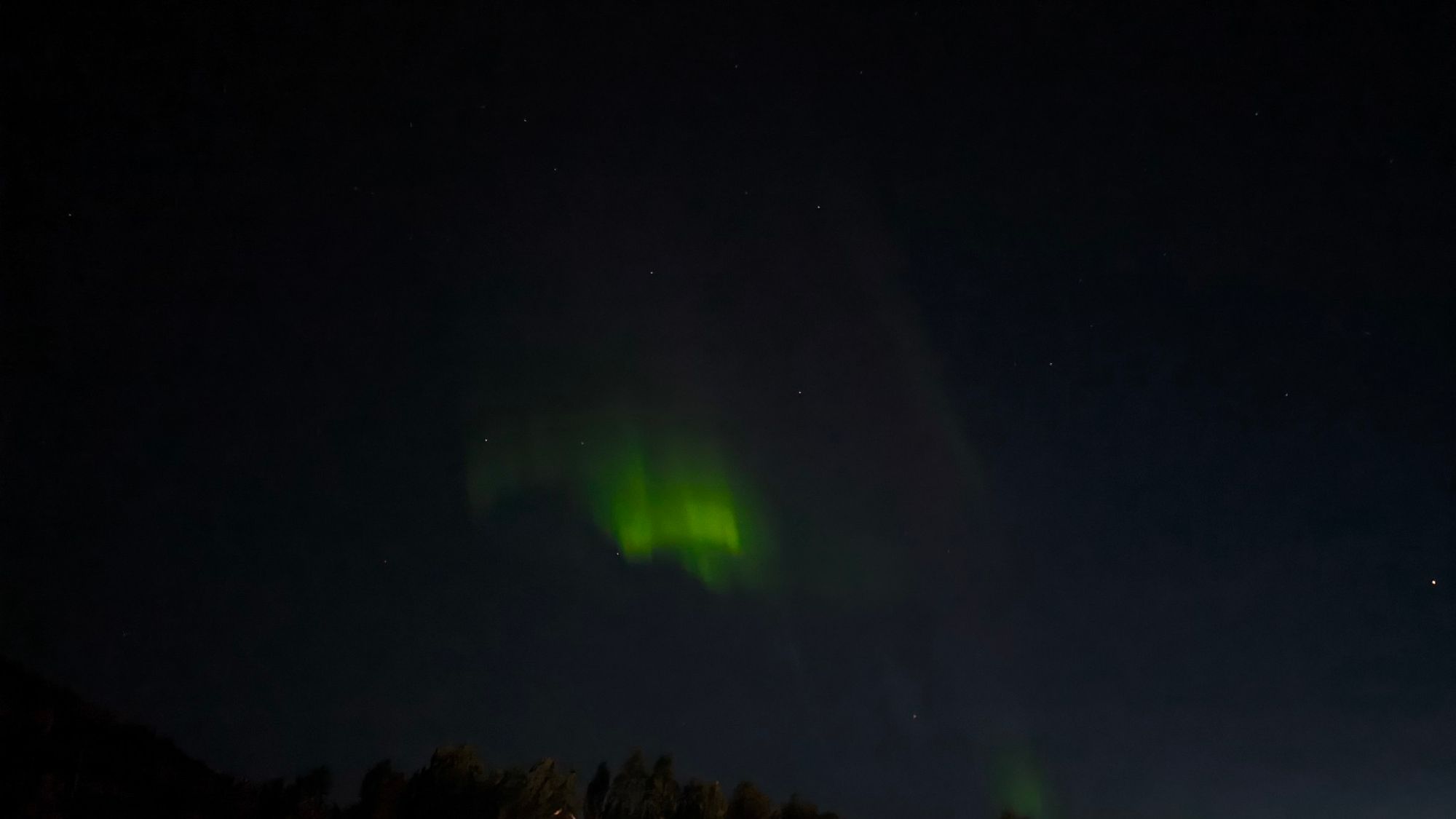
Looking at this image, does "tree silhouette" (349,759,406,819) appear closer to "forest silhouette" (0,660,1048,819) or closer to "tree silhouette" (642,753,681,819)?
A: "forest silhouette" (0,660,1048,819)

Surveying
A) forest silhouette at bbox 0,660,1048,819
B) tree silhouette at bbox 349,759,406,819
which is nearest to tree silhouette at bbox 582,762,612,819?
forest silhouette at bbox 0,660,1048,819

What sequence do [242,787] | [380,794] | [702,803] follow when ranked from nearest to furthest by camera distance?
1. [242,787]
2. [380,794]
3. [702,803]

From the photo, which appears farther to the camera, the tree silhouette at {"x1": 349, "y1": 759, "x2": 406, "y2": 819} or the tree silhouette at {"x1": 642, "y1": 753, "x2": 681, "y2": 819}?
the tree silhouette at {"x1": 642, "y1": 753, "x2": 681, "y2": 819}

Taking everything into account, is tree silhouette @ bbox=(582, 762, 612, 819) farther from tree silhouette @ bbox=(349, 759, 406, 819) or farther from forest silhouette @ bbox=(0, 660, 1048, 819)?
tree silhouette @ bbox=(349, 759, 406, 819)

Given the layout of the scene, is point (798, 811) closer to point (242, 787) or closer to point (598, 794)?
point (598, 794)

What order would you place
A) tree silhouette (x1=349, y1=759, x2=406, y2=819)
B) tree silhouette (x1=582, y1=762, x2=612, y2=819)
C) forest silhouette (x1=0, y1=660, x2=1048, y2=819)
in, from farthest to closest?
tree silhouette (x1=582, y1=762, x2=612, y2=819)
tree silhouette (x1=349, y1=759, x2=406, y2=819)
forest silhouette (x1=0, y1=660, x2=1048, y2=819)

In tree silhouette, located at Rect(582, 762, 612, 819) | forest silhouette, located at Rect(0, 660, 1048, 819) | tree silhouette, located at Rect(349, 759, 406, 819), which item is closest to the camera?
forest silhouette, located at Rect(0, 660, 1048, 819)

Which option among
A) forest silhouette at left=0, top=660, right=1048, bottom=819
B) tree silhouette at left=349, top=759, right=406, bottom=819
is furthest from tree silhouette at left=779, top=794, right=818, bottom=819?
tree silhouette at left=349, top=759, right=406, bottom=819

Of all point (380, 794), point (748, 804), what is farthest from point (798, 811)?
point (380, 794)

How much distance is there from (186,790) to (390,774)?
12.2m

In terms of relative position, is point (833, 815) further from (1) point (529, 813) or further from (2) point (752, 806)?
(1) point (529, 813)

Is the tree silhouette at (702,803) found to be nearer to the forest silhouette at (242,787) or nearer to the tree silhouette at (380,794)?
the forest silhouette at (242,787)

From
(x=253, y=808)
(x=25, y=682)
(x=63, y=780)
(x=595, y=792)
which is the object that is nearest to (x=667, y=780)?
(x=595, y=792)

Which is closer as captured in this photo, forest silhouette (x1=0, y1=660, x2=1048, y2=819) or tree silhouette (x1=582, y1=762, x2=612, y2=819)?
forest silhouette (x1=0, y1=660, x2=1048, y2=819)
